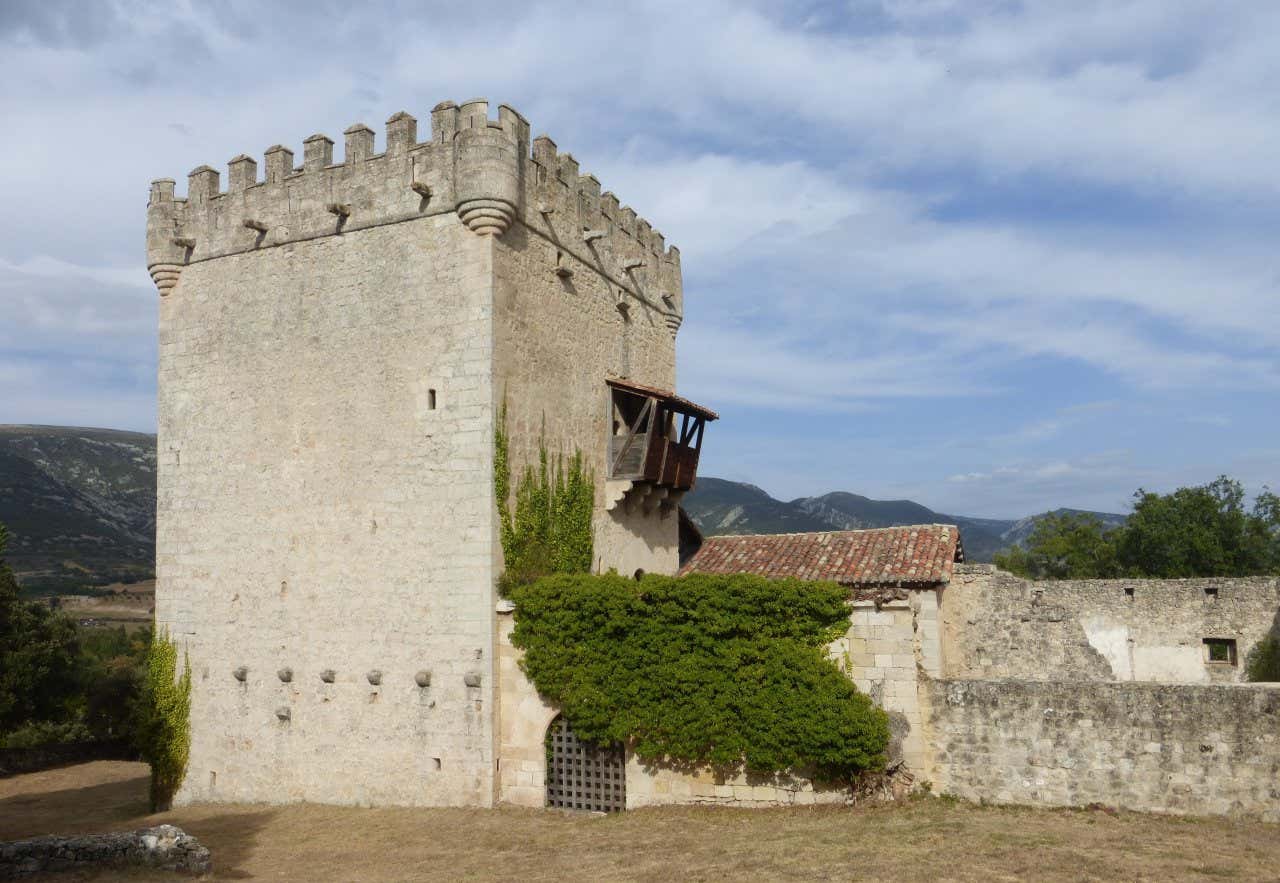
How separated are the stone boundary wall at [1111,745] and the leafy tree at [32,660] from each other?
972 inches

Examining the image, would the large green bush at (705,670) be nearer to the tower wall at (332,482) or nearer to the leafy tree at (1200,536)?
the tower wall at (332,482)

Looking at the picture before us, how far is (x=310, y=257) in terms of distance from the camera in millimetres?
17344

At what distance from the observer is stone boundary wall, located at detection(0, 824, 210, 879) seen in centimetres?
1067

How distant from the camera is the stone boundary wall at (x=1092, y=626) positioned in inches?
865

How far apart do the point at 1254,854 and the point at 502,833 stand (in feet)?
31.9

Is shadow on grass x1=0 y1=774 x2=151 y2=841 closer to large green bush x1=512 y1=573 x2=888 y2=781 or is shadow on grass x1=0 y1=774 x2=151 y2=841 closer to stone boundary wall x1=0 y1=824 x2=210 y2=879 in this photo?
stone boundary wall x1=0 y1=824 x2=210 y2=879

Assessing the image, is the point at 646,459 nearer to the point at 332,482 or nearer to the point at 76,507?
the point at 332,482

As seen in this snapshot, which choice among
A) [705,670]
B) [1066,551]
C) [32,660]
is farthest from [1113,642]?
[32,660]

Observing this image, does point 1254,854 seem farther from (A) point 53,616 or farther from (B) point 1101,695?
(A) point 53,616

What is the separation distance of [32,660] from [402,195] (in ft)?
66.5

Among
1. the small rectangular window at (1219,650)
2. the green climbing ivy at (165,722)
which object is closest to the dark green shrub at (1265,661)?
the small rectangular window at (1219,650)

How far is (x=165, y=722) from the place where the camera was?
17.9 meters

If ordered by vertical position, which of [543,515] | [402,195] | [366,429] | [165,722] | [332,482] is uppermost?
[402,195]

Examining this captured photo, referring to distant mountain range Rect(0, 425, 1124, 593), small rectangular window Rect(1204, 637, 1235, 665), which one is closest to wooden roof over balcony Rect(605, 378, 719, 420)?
small rectangular window Rect(1204, 637, 1235, 665)
